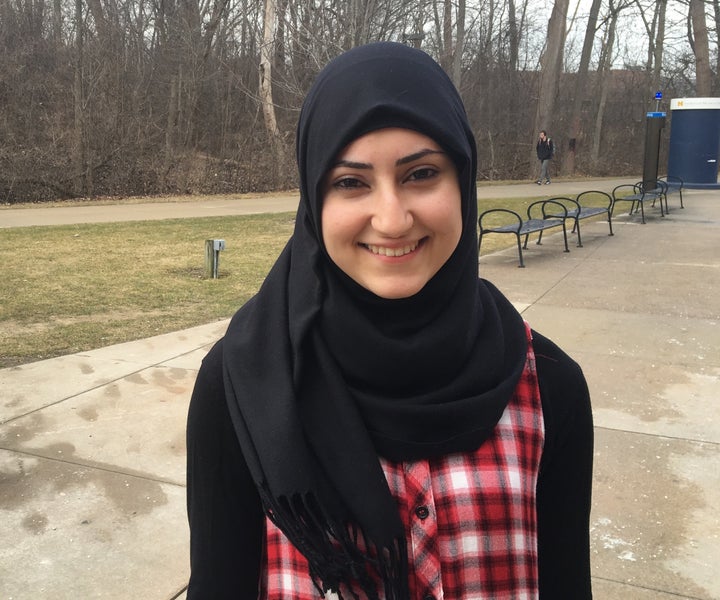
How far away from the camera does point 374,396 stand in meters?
1.45

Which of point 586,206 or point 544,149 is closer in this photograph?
point 586,206

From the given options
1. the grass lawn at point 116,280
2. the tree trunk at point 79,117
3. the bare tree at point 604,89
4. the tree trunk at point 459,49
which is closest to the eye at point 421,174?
the grass lawn at point 116,280

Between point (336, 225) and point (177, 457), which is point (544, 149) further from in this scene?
point (336, 225)

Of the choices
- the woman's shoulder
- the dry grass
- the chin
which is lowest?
the dry grass

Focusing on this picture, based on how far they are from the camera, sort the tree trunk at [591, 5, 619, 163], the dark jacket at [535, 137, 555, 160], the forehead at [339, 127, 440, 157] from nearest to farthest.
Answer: the forehead at [339, 127, 440, 157], the dark jacket at [535, 137, 555, 160], the tree trunk at [591, 5, 619, 163]

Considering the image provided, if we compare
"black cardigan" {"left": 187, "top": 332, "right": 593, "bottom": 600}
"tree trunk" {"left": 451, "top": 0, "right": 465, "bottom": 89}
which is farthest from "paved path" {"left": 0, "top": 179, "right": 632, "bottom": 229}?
"black cardigan" {"left": 187, "top": 332, "right": 593, "bottom": 600}

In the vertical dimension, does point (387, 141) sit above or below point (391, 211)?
above

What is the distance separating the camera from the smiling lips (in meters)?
1.38

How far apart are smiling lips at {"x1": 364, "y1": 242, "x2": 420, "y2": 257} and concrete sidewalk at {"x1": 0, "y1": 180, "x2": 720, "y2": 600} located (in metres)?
2.12

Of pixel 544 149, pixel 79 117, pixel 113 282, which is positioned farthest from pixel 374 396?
pixel 544 149

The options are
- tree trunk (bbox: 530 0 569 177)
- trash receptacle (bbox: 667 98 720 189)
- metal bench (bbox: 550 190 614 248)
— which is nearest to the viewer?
metal bench (bbox: 550 190 614 248)

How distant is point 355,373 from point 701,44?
89.6 feet

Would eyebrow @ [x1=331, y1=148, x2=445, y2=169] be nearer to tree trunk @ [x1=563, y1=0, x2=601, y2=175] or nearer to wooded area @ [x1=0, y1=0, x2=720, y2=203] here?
wooded area @ [x1=0, y1=0, x2=720, y2=203]

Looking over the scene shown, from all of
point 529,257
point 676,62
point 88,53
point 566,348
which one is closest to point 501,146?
point 676,62
